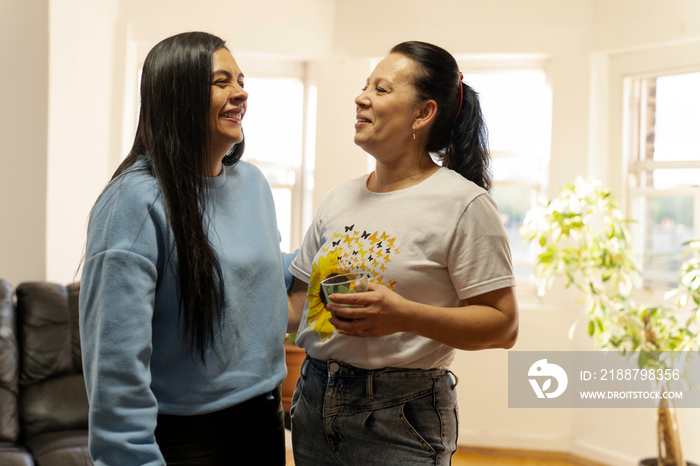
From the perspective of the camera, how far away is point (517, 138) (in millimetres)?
4352

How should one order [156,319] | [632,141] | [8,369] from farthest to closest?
[632,141] < [8,369] < [156,319]

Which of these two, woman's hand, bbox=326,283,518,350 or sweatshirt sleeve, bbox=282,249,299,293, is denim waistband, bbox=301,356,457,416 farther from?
sweatshirt sleeve, bbox=282,249,299,293

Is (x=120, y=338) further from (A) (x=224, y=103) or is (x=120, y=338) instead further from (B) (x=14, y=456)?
(B) (x=14, y=456)

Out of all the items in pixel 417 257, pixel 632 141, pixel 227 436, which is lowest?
pixel 227 436

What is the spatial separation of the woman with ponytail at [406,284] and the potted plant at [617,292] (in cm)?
200

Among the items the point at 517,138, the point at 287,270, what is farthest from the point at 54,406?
the point at 517,138

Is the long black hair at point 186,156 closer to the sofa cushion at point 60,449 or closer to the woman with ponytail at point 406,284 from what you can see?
the woman with ponytail at point 406,284

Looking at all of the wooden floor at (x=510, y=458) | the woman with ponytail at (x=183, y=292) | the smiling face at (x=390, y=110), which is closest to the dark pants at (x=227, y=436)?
the woman with ponytail at (x=183, y=292)

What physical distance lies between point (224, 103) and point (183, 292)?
1.25 feet

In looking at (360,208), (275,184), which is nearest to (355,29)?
(275,184)

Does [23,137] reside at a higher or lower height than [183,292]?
higher

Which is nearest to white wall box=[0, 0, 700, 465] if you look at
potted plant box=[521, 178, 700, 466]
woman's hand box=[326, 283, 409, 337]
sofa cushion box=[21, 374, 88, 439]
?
potted plant box=[521, 178, 700, 466]

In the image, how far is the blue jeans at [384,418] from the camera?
4.41 feet

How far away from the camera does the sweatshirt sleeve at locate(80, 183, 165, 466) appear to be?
3.62 ft
